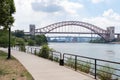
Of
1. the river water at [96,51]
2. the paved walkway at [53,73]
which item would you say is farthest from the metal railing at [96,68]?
the river water at [96,51]

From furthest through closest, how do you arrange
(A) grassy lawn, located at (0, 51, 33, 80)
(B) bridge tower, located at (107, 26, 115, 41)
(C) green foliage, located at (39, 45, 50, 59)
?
(B) bridge tower, located at (107, 26, 115, 41)
(C) green foliage, located at (39, 45, 50, 59)
(A) grassy lawn, located at (0, 51, 33, 80)

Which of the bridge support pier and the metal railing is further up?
the bridge support pier

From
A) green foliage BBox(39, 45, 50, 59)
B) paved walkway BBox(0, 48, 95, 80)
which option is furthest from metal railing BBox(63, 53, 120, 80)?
green foliage BBox(39, 45, 50, 59)

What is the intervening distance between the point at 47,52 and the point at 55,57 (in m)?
2.98

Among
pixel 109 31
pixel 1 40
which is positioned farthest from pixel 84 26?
pixel 1 40

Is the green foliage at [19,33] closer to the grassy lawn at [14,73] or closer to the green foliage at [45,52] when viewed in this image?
the green foliage at [45,52]

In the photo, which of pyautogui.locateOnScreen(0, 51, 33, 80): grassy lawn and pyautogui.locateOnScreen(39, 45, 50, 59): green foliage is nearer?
pyautogui.locateOnScreen(0, 51, 33, 80): grassy lawn

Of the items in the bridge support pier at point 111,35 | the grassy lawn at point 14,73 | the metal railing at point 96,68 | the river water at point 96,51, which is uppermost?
the bridge support pier at point 111,35

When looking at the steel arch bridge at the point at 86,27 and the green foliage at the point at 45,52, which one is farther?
the steel arch bridge at the point at 86,27

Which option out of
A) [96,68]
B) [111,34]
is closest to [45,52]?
[96,68]

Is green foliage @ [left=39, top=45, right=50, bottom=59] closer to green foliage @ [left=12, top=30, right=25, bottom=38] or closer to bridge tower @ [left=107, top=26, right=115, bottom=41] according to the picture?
green foliage @ [left=12, top=30, right=25, bottom=38]

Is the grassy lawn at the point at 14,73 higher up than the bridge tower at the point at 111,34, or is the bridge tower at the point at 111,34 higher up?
the bridge tower at the point at 111,34

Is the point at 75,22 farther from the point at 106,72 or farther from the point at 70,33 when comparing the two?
the point at 106,72

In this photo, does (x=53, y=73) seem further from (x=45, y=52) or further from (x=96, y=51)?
(x=96, y=51)
